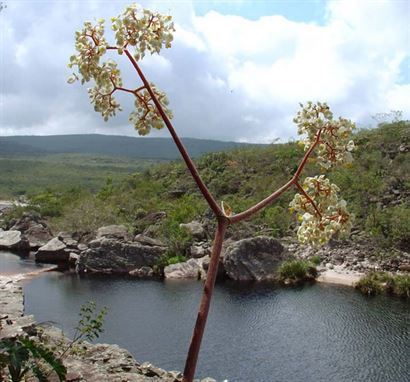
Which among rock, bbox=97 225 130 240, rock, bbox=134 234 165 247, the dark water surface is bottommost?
the dark water surface

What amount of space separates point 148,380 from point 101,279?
660 inches

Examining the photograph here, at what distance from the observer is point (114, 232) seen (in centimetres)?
3048

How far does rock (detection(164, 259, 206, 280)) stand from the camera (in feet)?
84.8

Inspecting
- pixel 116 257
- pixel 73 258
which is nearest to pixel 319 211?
pixel 116 257

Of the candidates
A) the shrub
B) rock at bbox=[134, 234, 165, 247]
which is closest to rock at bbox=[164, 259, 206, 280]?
rock at bbox=[134, 234, 165, 247]

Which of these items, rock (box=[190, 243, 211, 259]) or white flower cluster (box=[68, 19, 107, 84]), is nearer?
white flower cluster (box=[68, 19, 107, 84])

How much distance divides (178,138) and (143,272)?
25.7 metres

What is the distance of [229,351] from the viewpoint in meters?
15.1

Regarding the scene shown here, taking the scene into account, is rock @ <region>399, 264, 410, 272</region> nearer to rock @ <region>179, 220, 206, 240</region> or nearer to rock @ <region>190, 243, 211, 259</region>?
rock @ <region>190, 243, 211, 259</region>

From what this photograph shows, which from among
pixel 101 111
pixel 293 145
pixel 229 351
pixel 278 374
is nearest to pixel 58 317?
pixel 229 351

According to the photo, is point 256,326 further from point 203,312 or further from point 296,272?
point 203,312

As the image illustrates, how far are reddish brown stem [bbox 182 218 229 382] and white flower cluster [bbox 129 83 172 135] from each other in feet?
1.62

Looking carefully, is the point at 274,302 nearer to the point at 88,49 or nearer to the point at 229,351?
the point at 229,351

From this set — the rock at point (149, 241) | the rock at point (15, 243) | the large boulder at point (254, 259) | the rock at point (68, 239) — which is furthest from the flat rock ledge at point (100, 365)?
the rock at point (15, 243)
